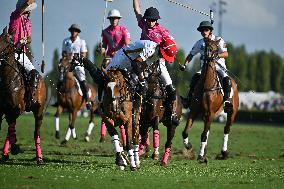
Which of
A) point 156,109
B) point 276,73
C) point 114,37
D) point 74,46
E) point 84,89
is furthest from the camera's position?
point 276,73

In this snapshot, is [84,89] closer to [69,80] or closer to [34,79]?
[69,80]

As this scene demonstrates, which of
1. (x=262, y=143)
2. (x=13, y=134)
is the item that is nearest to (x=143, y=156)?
(x=13, y=134)

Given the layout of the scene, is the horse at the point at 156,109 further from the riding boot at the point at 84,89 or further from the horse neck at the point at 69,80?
the riding boot at the point at 84,89

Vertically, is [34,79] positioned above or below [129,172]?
above

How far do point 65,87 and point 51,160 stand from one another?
33.3 feet

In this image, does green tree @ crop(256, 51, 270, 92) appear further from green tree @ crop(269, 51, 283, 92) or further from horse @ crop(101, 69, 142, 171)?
horse @ crop(101, 69, 142, 171)

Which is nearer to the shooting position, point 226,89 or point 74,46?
point 226,89

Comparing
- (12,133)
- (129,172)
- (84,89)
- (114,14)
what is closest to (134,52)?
(129,172)

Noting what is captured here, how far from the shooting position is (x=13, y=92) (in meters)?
16.8

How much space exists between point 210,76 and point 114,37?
4.00m

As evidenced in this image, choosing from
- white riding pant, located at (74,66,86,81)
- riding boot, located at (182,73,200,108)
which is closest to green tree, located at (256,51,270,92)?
white riding pant, located at (74,66,86,81)

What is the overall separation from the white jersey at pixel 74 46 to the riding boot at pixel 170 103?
8.79 metres

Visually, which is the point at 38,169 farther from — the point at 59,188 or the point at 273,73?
the point at 273,73

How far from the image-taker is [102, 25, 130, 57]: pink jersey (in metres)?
22.9
